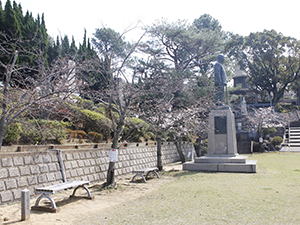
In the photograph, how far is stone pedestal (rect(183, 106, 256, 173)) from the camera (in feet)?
40.0

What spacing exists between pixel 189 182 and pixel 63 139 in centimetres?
569

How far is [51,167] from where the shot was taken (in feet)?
25.9

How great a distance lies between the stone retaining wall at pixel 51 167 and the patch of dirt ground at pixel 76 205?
17.3 inches

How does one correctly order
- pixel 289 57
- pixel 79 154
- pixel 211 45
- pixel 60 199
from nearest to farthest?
1. pixel 60 199
2. pixel 79 154
3. pixel 211 45
4. pixel 289 57

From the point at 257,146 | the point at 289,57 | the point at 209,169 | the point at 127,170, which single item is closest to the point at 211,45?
the point at 257,146

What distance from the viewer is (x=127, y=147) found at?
1245 centimetres

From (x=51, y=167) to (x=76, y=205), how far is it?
80.6 inches

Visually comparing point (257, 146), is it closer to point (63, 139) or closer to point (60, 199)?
point (63, 139)

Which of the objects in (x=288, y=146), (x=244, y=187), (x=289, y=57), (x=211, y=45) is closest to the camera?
(x=244, y=187)

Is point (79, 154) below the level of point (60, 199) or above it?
above

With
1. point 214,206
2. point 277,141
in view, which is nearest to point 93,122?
point 214,206

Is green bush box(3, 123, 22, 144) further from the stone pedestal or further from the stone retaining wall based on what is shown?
the stone pedestal

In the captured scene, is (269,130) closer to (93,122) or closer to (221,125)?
(221,125)

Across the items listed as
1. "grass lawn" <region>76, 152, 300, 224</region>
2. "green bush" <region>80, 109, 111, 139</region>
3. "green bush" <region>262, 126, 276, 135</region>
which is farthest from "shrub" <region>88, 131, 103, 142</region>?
"green bush" <region>262, 126, 276, 135</region>
